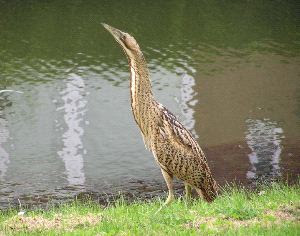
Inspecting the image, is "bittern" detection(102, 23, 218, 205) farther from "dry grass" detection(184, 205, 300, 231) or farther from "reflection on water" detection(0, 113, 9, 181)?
"reflection on water" detection(0, 113, 9, 181)

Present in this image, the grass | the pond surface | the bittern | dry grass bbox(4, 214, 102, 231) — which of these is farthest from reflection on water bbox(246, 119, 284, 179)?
dry grass bbox(4, 214, 102, 231)

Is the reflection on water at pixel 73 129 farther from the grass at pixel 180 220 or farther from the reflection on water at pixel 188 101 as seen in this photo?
the grass at pixel 180 220

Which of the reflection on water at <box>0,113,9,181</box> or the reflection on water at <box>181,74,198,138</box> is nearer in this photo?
the reflection on water at <box>0,113,9,181</box>

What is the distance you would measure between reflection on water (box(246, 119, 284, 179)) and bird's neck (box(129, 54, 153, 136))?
472 cm

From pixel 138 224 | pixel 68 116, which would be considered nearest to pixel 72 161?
pixel 68 116

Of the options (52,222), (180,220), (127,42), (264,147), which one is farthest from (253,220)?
(264,147)

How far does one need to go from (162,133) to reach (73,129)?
6.98m

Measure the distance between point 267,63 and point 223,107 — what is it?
358cm

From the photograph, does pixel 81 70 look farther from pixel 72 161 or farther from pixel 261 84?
pixel 72 161

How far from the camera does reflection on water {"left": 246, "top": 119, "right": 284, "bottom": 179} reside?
12.6 m

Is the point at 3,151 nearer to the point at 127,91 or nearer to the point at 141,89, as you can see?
the point at 127,91

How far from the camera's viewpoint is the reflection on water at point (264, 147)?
41.3 ft

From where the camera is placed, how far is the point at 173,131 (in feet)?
26.7

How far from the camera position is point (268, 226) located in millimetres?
6422
